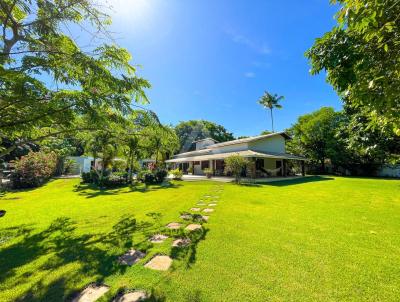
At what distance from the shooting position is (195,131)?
5062cm

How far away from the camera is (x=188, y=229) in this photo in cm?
534

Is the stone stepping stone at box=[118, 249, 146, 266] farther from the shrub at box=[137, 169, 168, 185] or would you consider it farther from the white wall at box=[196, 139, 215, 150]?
the white wall at box=[196, 139, 215, 150]

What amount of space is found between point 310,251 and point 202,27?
848 centimetres

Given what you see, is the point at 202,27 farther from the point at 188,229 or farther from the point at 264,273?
the point at 264,273

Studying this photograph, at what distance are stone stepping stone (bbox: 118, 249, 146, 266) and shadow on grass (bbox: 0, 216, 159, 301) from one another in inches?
4.4

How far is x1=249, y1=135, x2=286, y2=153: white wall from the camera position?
24562mm

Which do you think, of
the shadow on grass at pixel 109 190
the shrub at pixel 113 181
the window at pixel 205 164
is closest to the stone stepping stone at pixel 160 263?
the shadow on grass at pixel 109 190

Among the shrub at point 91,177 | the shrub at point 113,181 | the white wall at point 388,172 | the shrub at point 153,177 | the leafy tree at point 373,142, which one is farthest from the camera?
the white wall at point 388,172

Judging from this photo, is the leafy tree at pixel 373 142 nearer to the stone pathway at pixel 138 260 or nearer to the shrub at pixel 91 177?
the stone pathway at pixel 138 260

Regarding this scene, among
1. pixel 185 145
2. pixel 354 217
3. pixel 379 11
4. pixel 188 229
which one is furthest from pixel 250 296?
pixel 185 145

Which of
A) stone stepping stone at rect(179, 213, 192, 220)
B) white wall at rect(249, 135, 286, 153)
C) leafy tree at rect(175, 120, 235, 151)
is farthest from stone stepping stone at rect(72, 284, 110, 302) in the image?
leafy tree at rect(175, 120, 235, 151)

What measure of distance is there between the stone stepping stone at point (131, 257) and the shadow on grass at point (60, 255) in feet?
0.37

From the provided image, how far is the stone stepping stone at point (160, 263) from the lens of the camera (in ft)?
11.2

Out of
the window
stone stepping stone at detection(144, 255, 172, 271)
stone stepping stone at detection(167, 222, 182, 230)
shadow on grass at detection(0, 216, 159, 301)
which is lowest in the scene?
shadow on grass at detection(0, 216, 159, 301)
